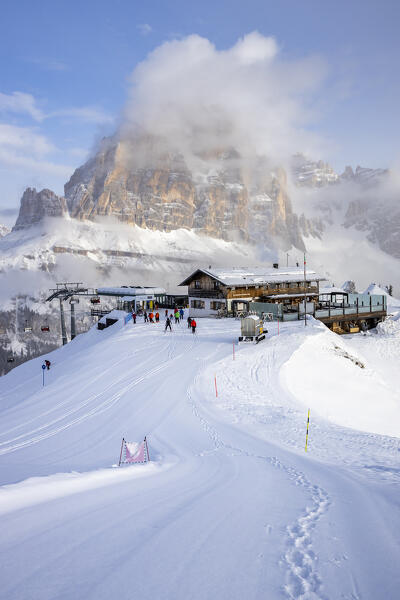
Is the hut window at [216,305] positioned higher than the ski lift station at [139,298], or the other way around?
the ski lift station at [139,298]

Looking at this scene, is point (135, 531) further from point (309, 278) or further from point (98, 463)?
point (309, 278)

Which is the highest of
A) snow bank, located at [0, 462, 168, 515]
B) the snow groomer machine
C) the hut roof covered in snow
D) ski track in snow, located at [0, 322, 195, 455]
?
the hut roof covered in snow

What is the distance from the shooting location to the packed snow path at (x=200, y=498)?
5.23 metres

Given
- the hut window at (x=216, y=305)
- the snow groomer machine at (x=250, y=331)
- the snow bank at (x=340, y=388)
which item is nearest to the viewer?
the snow bank at (x=340, y=388)

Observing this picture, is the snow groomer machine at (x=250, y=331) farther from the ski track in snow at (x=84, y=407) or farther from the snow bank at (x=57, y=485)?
the snow bank at (x=57, y=485)

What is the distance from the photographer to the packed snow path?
5234 mm

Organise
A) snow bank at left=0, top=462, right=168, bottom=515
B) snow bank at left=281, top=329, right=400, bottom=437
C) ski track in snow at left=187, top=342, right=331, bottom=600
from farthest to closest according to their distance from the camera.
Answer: snow bank at left=281, top=329, right=400, bottom=437 < snow bank at left=0, top=462, right=168, bottom=515 < ski track in snow at left=187, top=342, right=331, bottom=600

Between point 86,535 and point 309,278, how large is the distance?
174 ft

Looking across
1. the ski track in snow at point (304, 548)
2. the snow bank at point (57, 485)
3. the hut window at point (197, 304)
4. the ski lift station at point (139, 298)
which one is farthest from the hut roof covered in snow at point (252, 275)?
the ski track in snow at point (304, 548)

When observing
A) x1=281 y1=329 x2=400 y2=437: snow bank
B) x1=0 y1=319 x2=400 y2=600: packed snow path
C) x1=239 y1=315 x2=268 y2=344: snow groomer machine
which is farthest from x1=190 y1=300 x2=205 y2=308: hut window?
x1=0 y1=319 x2=400 y2=600: packed snow path

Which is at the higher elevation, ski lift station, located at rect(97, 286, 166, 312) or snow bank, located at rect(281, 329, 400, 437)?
ski lift station, located at rect(97, 286, 166, 312)

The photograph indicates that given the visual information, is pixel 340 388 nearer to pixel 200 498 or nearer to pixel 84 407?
pixel 84 407

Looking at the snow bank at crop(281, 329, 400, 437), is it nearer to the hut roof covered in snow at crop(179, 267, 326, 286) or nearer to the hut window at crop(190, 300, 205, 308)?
the hut roof covered in snow at crop(179, 267, 326, 286)

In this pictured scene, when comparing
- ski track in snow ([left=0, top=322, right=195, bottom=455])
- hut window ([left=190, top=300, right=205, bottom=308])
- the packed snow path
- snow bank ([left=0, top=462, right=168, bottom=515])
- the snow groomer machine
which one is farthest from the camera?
hut window ([left=190, top=300, right=205, bottom=308])
